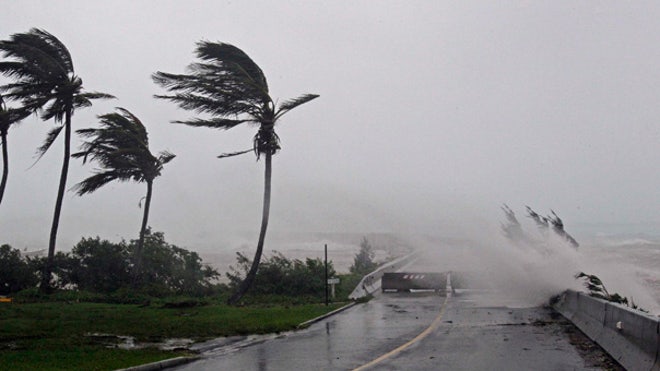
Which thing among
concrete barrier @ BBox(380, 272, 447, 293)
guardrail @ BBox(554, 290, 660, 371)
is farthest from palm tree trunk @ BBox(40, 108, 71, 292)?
guardrail @ BBox(554, 290, 660, 371)

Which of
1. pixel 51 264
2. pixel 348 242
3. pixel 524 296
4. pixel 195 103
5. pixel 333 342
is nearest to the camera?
pixel 333 342

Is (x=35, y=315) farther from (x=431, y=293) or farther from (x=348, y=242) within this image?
(x=348, y=242)

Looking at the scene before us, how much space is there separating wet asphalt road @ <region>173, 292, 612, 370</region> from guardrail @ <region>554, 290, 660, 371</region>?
571 mm

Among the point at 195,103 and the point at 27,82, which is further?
the point at 27,82

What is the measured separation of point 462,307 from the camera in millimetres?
23984

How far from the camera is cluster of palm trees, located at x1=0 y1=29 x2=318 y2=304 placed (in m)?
24.7

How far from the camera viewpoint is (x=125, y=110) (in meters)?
30.2

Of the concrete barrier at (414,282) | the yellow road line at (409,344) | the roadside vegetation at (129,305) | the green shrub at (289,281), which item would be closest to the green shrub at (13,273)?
the roadside vegetation at (129,305)

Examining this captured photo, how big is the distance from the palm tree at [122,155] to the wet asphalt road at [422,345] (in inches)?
495

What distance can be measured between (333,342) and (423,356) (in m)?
3.12

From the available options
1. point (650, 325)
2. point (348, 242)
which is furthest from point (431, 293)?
point (348, 242)

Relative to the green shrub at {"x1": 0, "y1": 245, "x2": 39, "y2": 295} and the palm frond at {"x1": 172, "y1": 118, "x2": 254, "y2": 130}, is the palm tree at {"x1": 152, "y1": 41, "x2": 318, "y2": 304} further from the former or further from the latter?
the green shrub at {"x1": 0, "y1": 245, "x2": 39, "y2": 295}

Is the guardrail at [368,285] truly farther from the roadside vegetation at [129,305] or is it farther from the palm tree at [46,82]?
the palm tree at [46,82]

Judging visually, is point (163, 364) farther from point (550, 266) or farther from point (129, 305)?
point (550, 266)
